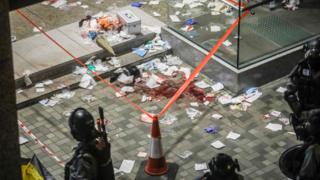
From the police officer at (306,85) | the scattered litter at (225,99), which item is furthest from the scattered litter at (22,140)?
the police officer at (306,85)

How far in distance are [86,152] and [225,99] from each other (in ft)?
12.9

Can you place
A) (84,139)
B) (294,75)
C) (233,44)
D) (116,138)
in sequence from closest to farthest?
(84,139)
(294,75)
(116,138)
(233,44)

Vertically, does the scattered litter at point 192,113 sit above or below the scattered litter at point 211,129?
above

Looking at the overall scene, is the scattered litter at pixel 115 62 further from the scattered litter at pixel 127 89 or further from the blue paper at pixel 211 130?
the blue paper at pixel 211 130

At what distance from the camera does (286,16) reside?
12078 millimetres

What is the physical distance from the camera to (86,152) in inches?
316

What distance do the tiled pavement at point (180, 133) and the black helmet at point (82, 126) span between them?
2.01 meters

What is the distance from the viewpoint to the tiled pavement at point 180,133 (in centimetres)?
1014

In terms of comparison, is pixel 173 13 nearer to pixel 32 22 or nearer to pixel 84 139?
pixel 32 22

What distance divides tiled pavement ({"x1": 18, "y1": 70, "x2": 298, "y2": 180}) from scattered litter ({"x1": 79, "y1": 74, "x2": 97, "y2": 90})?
0.11 meters

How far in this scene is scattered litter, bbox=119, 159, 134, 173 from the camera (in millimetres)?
10008

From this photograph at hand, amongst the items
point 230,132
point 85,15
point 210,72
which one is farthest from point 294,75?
point 85,15

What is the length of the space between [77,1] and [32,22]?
1.19m

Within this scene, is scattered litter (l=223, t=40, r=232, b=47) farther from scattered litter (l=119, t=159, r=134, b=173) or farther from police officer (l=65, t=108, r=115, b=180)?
police officer (l=65, t=108, r=115, b=180)
